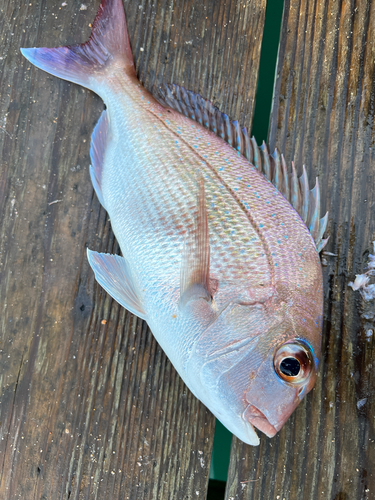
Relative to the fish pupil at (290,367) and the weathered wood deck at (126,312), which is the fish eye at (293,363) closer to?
the fish pupil at (290,367)

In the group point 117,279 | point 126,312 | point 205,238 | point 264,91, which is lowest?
point 126,312

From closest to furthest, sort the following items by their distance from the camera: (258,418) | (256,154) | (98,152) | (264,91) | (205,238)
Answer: (258,418), (205,238), (256,154), (98,152), (264,91)

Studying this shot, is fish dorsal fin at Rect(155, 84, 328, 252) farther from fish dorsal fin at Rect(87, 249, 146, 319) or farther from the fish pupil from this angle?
fish dorsal fin at Rect(87, 249, 146, 319)

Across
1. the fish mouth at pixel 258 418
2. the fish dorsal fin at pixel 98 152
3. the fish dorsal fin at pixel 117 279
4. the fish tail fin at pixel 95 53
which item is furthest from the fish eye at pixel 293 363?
the fish tail fin at pixel 95 53

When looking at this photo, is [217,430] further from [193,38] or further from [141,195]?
[193,38]

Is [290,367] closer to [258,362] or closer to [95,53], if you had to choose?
[258,362]

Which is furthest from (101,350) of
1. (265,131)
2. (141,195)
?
(265,131)

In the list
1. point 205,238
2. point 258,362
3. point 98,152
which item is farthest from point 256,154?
point 258,362
